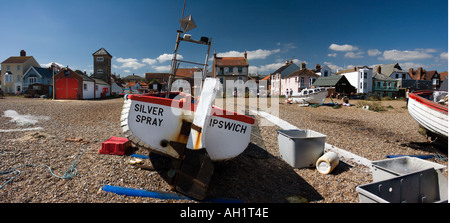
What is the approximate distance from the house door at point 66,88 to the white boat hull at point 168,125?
31010 mm

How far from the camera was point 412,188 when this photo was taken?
393 centimetres

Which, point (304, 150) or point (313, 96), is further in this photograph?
point (313, 96)

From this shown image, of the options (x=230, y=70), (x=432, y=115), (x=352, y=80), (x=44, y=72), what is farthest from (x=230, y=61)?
(x=432, y=115)

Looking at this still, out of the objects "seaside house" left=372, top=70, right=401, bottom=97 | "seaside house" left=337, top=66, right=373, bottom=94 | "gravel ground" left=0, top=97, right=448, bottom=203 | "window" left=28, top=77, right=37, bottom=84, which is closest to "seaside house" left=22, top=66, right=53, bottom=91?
"window" left=28, top=77, right=37, bottom=84

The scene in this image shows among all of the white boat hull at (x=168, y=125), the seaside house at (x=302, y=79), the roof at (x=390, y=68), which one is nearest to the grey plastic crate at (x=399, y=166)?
the white boat hull at (x=168, y=125)

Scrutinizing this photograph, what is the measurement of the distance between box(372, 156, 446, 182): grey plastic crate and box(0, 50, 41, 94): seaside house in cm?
6182

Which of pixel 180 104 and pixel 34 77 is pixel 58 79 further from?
pixel 180 104

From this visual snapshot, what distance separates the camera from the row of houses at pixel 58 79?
2948cm

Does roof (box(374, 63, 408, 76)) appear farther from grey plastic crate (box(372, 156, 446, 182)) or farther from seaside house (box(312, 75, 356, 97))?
grey plastic crate (box(372, 156, 446, 182))

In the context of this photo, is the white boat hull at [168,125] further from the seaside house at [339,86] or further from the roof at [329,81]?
the roof at [329,81]

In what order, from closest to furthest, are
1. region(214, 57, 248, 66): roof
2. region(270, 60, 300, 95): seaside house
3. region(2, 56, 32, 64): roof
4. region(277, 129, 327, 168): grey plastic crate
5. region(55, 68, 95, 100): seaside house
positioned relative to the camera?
1. region(277, 129, 327, 168): grey plastic crate
2. region(55, 68, 95, 100): seaside house
3. region(2, 56, 32, 64): roof
4. region(214, 57, 248, 66): roof
5. region(270, 60, 300, 95): seaside house

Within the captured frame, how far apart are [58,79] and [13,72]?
29.3m

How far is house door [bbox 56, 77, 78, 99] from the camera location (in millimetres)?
29453
